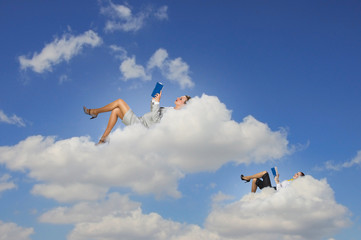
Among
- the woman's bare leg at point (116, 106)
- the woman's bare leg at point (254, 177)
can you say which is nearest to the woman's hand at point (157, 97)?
the woman's bare leg at point (116, 106)

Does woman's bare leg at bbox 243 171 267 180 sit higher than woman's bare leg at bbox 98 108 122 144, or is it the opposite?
woman's bare leg at bbox 243 171 267 180

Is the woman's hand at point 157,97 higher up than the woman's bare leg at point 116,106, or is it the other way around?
the woman's hand at point 157,97

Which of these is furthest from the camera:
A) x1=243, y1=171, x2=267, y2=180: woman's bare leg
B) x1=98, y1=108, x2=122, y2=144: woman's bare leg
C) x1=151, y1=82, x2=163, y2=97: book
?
x1=243, y1=171, x2=267, y2=180: woman's bare leg

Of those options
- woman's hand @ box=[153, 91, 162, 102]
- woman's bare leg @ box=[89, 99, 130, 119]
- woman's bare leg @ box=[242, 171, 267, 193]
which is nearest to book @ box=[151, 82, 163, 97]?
woman's hand @ box=[153, 91, 162, 102]

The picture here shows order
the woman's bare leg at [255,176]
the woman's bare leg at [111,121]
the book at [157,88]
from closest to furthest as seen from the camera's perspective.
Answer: the book at [157,88] → the woman's bare leg at [111,121] → the woman's bare leg at [255,176]

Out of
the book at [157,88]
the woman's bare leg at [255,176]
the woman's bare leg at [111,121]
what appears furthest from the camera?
the woman's bare leg at [255,176]

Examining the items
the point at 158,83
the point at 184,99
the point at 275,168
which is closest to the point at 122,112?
the point at 158,83

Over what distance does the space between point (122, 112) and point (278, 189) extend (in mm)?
9112

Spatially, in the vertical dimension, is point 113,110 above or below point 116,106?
below

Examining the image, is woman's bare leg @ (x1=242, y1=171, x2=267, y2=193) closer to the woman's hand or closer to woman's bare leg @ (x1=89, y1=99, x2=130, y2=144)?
the woman's hand

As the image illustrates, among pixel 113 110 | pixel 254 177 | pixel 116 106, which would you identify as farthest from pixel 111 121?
pixel 254 177

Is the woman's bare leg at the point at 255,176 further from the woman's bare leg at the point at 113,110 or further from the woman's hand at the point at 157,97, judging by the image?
the woman's bare leg at the point at 113,110

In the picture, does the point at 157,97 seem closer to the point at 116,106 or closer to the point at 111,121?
the point at 116,106

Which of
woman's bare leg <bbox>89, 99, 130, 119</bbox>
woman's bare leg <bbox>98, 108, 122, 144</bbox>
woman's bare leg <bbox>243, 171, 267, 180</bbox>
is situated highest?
woman's bare leg <bbox>243, 171, 267, 180</bbox>
